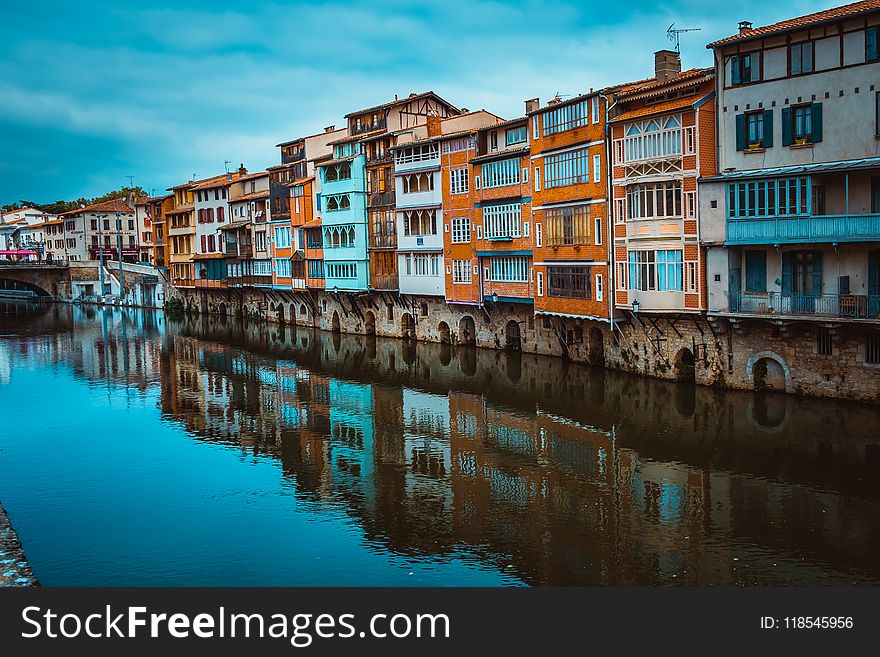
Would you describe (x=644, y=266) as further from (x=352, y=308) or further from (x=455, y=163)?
(x=352, y=308)

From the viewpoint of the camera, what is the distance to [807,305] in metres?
34.4

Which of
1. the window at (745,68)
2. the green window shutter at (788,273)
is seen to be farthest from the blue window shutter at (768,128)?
the green window shutter at (788,273)

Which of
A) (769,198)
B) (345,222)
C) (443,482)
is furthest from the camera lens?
(345,222)

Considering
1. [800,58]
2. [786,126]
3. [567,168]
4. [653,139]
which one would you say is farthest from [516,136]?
[800,58]

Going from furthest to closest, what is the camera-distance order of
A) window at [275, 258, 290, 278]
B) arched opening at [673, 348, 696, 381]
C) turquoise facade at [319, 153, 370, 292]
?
1. window at [275, 258, 290, 278]
2. turquoise facade at [319, 153, 370, 292]
3. arched opening at [673, 348, 696, 381]

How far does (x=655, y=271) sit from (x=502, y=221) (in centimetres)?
1521

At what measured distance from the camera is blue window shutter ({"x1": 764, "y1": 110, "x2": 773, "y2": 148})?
117 ft

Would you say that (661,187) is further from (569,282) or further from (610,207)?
(569,282)

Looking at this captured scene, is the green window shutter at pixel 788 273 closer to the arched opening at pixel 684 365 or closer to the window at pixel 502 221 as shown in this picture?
the arched opening at pixel 684 365

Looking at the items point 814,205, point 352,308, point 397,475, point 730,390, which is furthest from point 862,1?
point 352,308

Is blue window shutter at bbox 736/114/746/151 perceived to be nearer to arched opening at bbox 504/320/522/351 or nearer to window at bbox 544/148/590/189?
window at bbox 544/148/590/189

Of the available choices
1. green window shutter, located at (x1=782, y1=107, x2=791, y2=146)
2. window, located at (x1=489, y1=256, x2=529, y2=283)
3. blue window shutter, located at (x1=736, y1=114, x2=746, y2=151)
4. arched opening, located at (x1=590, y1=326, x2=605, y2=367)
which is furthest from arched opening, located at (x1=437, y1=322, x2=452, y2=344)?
green window shutter, located at (x1=782, y1=107, x2=791, y2=146)

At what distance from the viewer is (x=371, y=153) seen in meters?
67.2

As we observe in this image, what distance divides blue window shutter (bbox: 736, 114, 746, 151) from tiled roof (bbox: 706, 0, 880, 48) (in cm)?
315
